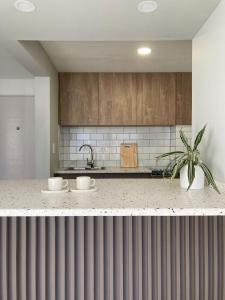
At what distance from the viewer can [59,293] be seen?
1.56 metres

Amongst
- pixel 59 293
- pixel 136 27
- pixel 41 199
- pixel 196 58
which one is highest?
pixel 136 27

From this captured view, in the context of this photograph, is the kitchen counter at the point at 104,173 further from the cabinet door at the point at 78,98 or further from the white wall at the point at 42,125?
the cabinet door at the point at 78,98

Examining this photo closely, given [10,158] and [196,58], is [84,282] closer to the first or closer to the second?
[196,58]

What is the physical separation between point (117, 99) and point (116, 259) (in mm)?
2743

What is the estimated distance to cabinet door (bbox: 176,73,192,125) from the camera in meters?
3.98

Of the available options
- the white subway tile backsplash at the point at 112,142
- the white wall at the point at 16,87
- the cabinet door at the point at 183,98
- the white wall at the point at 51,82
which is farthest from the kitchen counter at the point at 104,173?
the white wall at the point at 16,87

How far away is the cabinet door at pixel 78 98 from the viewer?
391cm

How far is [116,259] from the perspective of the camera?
1.56 m

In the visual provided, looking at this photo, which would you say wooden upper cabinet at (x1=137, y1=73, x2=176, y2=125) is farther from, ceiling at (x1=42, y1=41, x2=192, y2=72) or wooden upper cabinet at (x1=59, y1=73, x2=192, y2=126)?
ceiling at (x1=42, y1=41, x2=192, y2=72)

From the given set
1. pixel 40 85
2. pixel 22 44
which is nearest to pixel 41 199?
pixel 22 44

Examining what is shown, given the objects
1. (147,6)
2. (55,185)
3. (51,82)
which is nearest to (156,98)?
(51,82)

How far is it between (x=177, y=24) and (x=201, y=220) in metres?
1.27

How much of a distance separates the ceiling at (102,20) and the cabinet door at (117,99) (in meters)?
1.85

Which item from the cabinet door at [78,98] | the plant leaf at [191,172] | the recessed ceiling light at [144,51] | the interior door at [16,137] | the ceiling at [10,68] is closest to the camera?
the plant leaf at [191,172]
